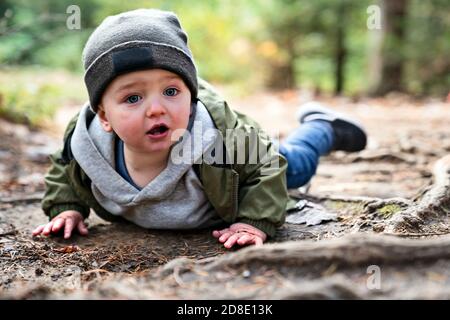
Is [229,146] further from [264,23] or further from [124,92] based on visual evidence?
[264,23]

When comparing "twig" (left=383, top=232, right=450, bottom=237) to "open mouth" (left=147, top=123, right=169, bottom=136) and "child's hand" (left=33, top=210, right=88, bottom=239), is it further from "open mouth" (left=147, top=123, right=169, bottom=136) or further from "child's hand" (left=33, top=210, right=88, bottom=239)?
"child's hand" (left=33, top=210, right=88, bottom=239)

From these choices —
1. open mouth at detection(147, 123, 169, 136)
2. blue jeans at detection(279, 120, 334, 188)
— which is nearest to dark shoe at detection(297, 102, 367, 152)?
blue jeans at detection(279, 120, 334, 188)

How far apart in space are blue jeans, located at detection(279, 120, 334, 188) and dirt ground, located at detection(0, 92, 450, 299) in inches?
5.4

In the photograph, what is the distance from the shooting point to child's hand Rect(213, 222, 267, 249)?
237cm

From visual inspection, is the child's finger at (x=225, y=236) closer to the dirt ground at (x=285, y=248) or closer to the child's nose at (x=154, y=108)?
the dirt ground at (x=285, y=248)

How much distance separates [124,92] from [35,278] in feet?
→ 2.63

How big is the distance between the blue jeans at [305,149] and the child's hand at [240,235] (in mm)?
622

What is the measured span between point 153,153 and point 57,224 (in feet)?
1.86

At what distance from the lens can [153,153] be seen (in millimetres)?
2604

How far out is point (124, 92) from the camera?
234 centimetres

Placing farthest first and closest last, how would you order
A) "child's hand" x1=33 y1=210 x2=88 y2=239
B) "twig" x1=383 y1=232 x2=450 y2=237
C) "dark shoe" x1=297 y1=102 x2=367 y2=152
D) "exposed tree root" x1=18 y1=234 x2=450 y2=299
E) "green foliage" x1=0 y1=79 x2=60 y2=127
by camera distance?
"green foliage" x1=0 y1=79 x2=60 y2=127
"dark shoe" x1=297 y1=102 x2=367 y2=152
"child's hand" x1=33 y1=210 x2=88 y2=239
"twig" x1=383 y1=232 x2=450 y2=237
"exposed tree root" x1=18 y1=234 x2=450 y2=299

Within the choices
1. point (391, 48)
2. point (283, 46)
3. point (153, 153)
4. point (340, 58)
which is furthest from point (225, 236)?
point (283, 46)

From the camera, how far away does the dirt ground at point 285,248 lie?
150cm

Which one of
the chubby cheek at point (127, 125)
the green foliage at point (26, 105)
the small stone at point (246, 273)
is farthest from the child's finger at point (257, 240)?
the green foliage at point (26, 105)
